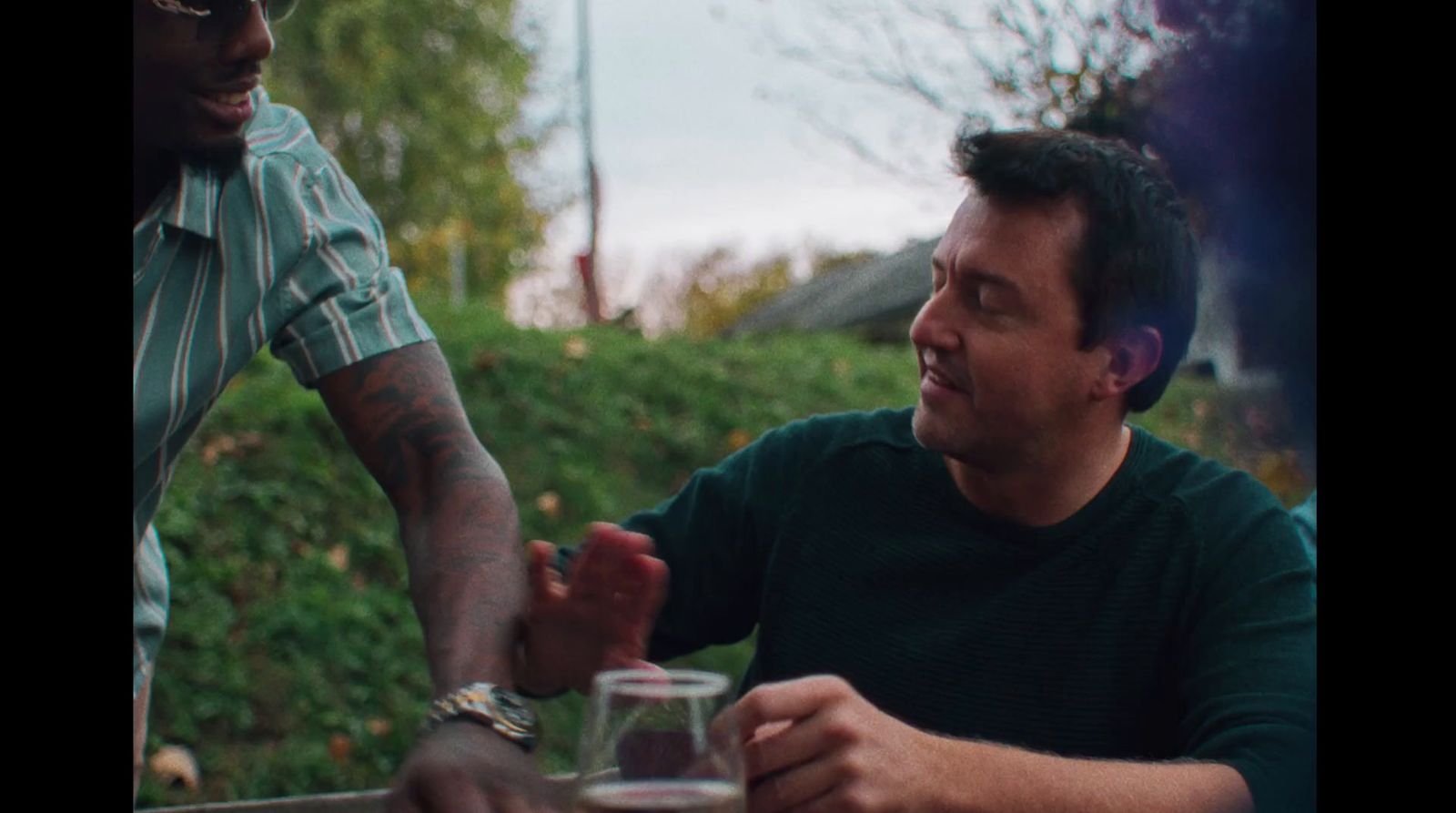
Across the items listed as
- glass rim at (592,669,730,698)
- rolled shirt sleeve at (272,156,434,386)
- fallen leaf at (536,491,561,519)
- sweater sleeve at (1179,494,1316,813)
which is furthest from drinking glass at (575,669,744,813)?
fallen leaf at (536,491,561,519)

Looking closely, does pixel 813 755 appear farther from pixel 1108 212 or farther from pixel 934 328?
pixel 1108 212

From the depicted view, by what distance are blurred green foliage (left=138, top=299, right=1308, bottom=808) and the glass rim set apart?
3067mm

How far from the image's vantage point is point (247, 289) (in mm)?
2064

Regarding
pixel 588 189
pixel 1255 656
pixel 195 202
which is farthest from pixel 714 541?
pixel 588 189

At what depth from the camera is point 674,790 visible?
111 centimetres

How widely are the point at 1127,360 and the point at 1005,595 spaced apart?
0.42 m

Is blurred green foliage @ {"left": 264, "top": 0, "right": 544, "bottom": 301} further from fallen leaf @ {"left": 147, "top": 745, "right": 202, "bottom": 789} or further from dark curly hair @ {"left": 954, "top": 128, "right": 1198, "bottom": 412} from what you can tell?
dark curly hair @ {"left": 954, "top": 128, "right": 1198, "bottom": 412}

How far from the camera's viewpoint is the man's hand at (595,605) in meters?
1.44

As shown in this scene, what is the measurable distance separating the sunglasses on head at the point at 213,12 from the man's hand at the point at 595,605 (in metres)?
0.83

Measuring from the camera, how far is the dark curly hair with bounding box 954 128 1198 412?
202 centimetres

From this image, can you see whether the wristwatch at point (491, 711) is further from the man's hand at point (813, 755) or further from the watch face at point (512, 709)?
the man's hand at point (813, 755)

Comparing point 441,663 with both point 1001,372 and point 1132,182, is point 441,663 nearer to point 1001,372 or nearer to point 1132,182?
point 1001,372
